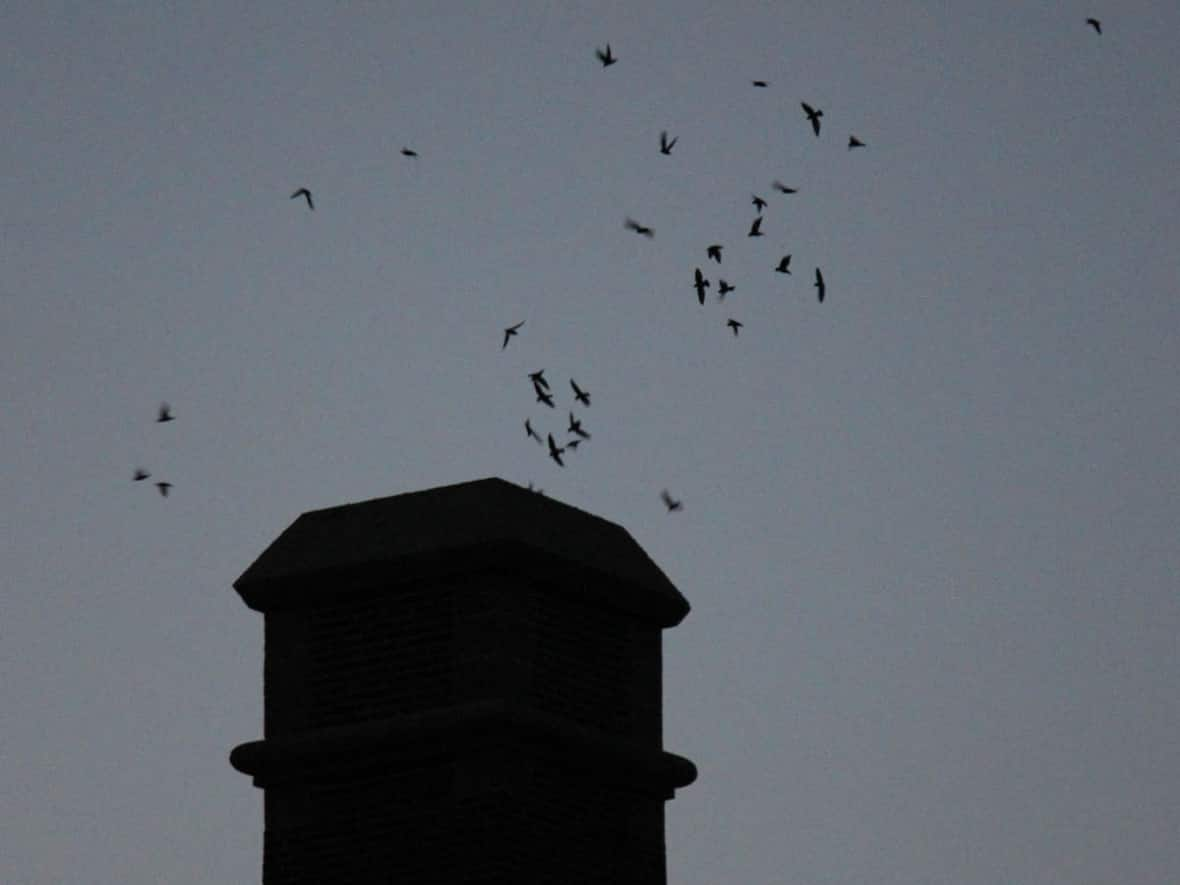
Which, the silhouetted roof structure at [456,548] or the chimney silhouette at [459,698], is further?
the silhouetted roof structure at [456,548]

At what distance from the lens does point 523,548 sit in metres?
65.6

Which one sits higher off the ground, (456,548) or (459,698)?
(456,548)

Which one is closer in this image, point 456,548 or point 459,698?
point 459,698

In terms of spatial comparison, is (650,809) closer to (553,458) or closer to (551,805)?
(551,805)

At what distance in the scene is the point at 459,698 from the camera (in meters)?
65.2

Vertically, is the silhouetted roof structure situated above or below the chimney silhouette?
above

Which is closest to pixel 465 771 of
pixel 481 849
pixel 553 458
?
pixel 481 849

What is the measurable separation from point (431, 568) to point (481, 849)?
5.90 m

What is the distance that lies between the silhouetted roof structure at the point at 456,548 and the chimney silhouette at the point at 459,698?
0.04 metres

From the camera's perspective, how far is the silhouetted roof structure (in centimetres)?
6588

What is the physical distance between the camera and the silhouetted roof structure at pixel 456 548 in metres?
65.9

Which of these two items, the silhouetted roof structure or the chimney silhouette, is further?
the silhouetted roof structure

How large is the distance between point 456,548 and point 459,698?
291cm

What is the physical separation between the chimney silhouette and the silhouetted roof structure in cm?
4
